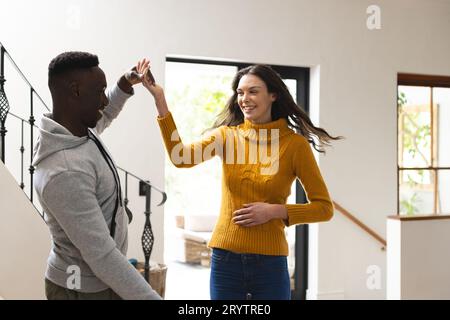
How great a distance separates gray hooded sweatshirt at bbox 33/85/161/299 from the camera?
44.4 inches

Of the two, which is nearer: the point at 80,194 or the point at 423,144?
the point at 80,194

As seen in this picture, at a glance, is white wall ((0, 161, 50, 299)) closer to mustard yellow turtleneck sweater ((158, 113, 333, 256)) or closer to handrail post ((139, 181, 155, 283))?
handrail post ((139, 181, 155, 283))

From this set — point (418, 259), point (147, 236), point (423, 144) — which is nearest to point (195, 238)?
point (147, 236)

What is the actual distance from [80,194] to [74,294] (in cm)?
30

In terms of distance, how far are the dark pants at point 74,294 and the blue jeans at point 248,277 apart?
0.64 metres

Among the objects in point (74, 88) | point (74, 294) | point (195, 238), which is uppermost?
point (74, 88)

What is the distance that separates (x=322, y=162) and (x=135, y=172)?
1598 millimetres

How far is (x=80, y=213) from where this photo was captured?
1.13 meters

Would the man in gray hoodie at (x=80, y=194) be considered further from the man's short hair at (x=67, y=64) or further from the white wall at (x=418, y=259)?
the white wall at (x=418, y=259)

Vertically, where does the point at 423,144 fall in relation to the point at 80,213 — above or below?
above

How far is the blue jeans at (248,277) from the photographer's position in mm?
1857

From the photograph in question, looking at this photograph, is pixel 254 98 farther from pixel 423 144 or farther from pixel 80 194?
pixel 423 144

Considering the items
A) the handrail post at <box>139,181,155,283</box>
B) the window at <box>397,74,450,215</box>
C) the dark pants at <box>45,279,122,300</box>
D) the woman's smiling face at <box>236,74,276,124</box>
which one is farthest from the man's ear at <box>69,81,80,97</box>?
the window at <box>397,74,450,215</box>

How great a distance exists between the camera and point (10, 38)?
11.6 ft
